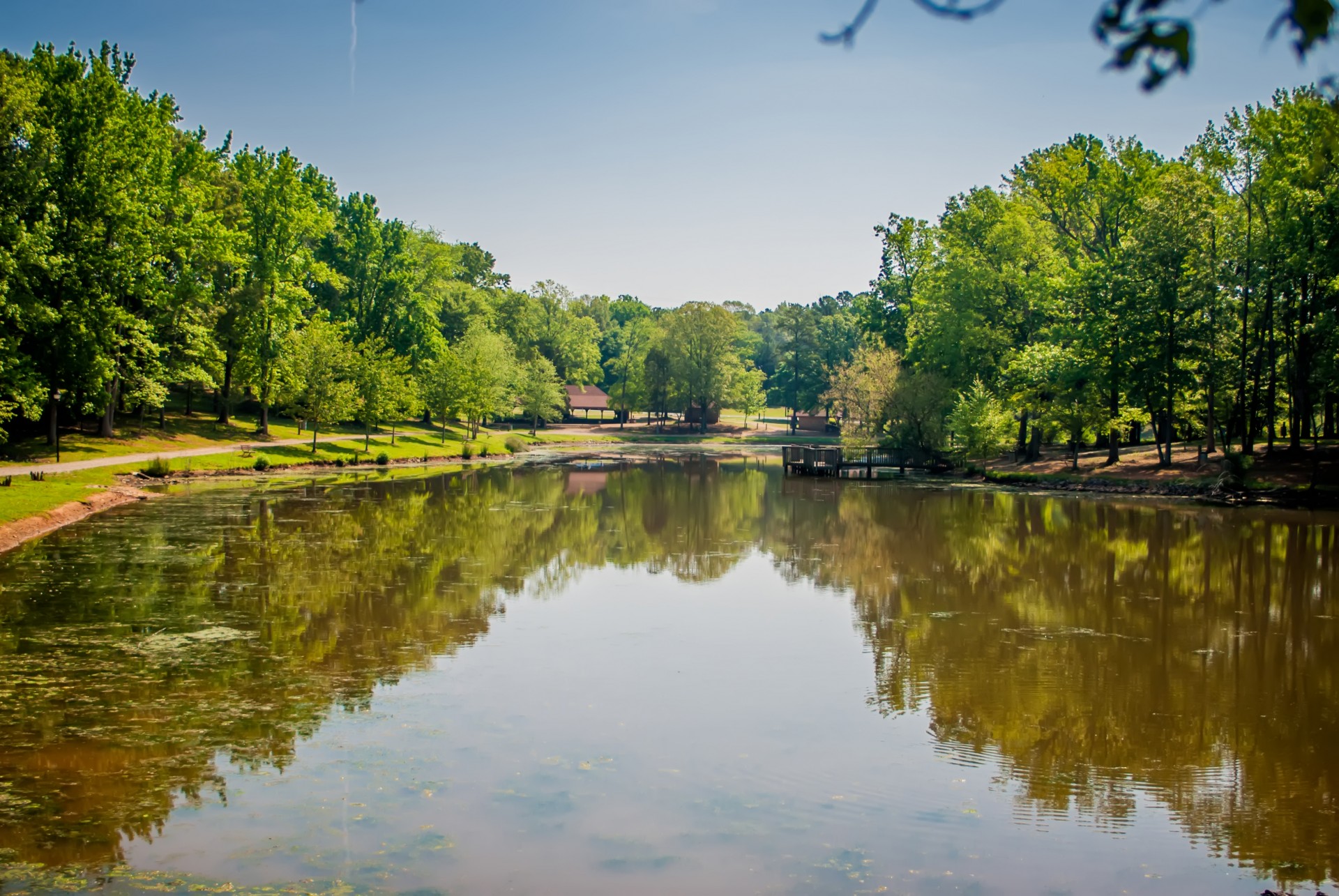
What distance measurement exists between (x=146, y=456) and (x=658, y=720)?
3748cm

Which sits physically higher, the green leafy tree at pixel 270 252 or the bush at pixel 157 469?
the green leafy tree at pixel 270 252

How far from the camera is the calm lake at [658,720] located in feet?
26.0

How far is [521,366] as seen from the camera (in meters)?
87.9

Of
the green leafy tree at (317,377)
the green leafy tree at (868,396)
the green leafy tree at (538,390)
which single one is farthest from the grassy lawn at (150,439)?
the green leafy tree at (868,396)

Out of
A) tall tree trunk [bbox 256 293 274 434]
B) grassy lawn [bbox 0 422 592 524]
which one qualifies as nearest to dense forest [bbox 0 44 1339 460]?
tall tree trunk [bbox 256 293 274 434]

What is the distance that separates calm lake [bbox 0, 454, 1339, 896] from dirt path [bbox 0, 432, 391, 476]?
1278 cm

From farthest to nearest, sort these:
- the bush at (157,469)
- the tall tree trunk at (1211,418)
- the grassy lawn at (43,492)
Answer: the tall tree trunk at (1211,418) → the bush at (157,469) → the grassy lawn at (43,492)

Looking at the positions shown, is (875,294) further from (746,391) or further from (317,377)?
(317,377)

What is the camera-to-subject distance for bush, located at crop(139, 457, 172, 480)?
37344 mm

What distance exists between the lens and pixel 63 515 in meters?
25.5

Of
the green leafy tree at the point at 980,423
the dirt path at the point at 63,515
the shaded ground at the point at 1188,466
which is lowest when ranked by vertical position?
the dirt path at the point at 63,515

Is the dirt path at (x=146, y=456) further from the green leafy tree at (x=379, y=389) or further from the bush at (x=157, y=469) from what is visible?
the green leafy tree at (x=379, y=389)

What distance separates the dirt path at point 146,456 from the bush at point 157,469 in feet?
2.45

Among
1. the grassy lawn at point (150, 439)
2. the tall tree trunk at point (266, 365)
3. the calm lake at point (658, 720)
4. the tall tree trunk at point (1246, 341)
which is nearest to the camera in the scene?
the calm lake at point (658, 720)
